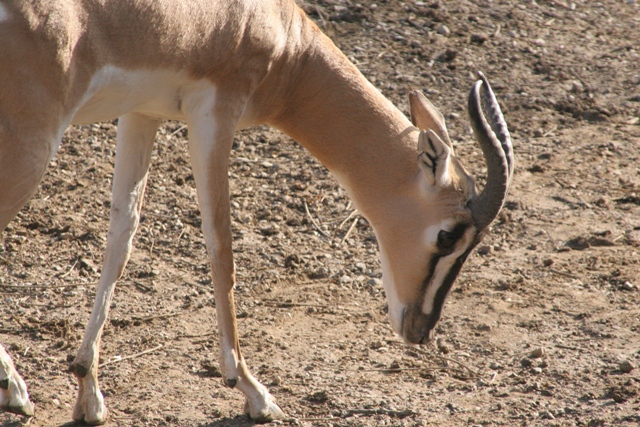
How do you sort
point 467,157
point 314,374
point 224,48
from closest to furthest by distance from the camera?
point 224,48 → point 314,374 → point 467,157

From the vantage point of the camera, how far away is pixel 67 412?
4895mm

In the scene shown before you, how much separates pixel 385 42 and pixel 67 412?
21.4 ft

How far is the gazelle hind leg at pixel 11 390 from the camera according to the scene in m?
4.25

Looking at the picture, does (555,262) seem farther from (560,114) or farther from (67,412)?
(67,412)

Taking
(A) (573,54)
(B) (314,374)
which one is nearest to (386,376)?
(B) (314,374)

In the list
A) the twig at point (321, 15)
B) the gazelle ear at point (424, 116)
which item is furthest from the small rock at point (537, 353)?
the twig at point (321, 15)

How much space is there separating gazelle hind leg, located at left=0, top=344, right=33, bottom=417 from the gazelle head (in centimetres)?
219

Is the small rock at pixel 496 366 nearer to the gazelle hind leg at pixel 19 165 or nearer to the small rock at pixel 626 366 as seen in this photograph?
the small rock at pixel 626 366

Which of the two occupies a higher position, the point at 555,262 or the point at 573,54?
the point at 573,54

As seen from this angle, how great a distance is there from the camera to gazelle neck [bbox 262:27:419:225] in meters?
5.27

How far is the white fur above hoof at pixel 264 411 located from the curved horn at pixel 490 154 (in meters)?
1.55

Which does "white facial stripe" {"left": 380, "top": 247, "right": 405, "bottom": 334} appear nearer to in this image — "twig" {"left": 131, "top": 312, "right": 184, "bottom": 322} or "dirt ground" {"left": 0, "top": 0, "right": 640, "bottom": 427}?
"dirt ground" {"left": 0, "top": 0, "right": 640, "bottom": 427}

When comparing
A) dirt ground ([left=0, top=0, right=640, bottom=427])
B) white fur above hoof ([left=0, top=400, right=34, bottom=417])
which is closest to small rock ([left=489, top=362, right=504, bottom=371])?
dirt ground ([left=0, top=0, right=640, bottom=427])

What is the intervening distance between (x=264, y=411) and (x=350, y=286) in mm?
1948
